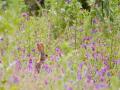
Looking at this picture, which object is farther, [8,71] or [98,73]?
[98,73]

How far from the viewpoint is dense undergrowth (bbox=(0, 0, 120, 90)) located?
9.84ft

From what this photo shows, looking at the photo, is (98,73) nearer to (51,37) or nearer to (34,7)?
(51,37)

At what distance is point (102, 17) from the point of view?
570 centimetres

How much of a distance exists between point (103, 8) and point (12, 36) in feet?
12.5

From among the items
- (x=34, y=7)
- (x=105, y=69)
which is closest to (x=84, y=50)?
(x=105, y=69)

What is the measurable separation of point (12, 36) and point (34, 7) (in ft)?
16.7

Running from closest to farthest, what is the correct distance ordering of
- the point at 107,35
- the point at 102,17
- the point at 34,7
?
1. the point at 107,35
2. the point at 102,17
3. the point at 34,7

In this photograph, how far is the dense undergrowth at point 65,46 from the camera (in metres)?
3.00

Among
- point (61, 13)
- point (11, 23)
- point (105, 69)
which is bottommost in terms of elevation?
point (105, 69)

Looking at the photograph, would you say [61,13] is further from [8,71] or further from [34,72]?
[8,71]

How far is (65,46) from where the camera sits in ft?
7.87

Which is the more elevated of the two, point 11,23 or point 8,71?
→ point 11,23

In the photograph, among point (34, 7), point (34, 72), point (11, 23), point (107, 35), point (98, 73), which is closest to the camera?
point (11, 23)

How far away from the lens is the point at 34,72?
369 centimetres
